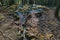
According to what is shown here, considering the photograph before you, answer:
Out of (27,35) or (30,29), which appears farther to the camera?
(30,29)

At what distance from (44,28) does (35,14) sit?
2045mm

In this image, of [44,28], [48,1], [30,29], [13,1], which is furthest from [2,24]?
[48,1]

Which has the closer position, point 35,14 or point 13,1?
point 35,14

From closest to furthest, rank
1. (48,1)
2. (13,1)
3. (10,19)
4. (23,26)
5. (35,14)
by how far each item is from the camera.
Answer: (23,26)
(10,19)
(35,14)
(13,1)
(48,1)

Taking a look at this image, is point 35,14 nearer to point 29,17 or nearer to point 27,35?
point 29,17

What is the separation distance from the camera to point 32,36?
7.27 m

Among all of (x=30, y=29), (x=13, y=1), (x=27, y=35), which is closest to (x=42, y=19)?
(x=30, y=29)

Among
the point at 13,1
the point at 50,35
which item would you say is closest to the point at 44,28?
the point at 50,35

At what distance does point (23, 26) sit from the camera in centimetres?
830

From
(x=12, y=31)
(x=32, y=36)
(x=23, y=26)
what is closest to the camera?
(x=32, y=36)

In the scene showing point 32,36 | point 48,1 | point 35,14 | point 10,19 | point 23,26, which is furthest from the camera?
point 48,1

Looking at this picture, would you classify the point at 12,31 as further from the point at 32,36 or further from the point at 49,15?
the point at 49,15

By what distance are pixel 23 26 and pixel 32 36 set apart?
128cm

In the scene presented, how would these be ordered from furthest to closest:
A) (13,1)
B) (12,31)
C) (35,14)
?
(13,1)
(35,14)
(12,31)
